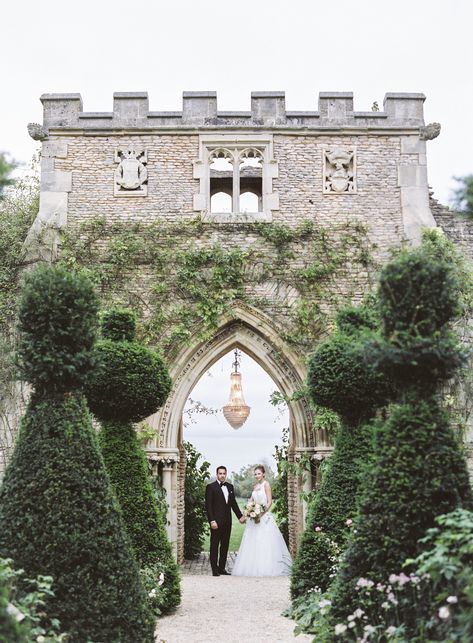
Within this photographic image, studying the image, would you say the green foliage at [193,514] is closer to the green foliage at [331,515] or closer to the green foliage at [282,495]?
the green foliage at [282,495]

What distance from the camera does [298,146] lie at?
37.8 feet

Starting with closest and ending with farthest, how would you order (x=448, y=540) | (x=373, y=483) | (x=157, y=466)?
(x=448, y=540)
(x=373, y=483)
(x=157, y=466)

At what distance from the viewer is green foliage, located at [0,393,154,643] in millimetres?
4844

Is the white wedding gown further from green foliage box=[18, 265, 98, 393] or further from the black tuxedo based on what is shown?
green foliage box=[18, 265, 98, 393]

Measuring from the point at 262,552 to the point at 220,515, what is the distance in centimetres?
82

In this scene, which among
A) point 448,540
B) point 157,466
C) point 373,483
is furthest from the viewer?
point 157,466

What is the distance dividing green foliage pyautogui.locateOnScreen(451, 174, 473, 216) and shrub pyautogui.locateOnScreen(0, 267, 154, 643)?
6.15m

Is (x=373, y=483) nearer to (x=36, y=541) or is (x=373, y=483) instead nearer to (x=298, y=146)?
(x=36, y=541)

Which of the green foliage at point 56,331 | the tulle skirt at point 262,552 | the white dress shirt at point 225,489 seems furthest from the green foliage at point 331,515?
the white dress shirt at point 225,489

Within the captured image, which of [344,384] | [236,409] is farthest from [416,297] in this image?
[236,409]

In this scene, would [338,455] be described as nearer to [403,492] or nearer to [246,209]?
[403,492]

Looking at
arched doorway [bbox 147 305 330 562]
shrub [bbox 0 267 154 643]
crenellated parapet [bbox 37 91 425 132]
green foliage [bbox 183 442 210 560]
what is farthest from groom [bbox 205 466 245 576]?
shrub [bbox 0 267 154 643]

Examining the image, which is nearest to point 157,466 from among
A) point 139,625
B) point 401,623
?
point 139,625

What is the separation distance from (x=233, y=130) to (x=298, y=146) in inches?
39.6
